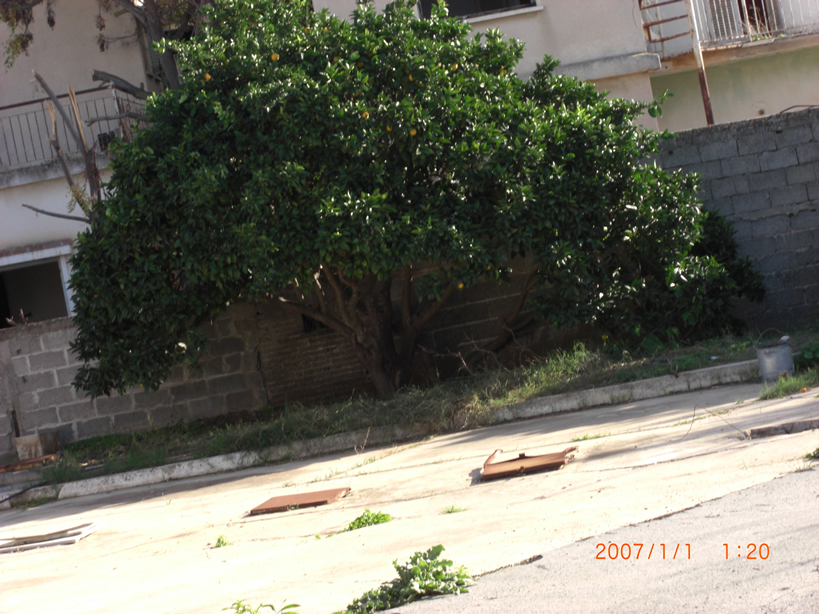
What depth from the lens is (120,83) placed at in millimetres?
12336

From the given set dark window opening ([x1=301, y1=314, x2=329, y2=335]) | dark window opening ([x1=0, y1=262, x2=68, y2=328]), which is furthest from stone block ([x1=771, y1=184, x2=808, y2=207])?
dark window opening ([x1=0, y1=262, x2=68, y2=328])

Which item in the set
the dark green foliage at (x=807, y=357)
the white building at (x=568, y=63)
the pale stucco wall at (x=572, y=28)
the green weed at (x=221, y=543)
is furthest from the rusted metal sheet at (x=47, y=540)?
the pale stucco wall at (x=572, y=28)

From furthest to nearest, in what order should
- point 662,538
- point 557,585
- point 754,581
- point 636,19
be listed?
point 636,19 → point 662,538 → point 557,585 → point 754,581

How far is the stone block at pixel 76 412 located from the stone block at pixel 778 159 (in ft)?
27.5

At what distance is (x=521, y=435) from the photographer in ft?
20.8

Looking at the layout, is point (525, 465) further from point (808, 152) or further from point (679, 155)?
point (808, 152)

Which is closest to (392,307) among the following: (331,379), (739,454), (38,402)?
(331,379)

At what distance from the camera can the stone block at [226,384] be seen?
9.27m

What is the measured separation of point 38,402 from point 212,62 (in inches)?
185

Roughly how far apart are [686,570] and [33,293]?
14.1 metres

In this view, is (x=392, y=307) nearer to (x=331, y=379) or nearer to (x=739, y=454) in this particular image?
(x=331, y=379)

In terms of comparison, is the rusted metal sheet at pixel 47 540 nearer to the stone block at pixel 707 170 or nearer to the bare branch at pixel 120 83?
the stone block at pixel 707 170

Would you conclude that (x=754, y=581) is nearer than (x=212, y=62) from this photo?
Yes

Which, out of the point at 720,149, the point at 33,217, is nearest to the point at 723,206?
the point at 720,149
